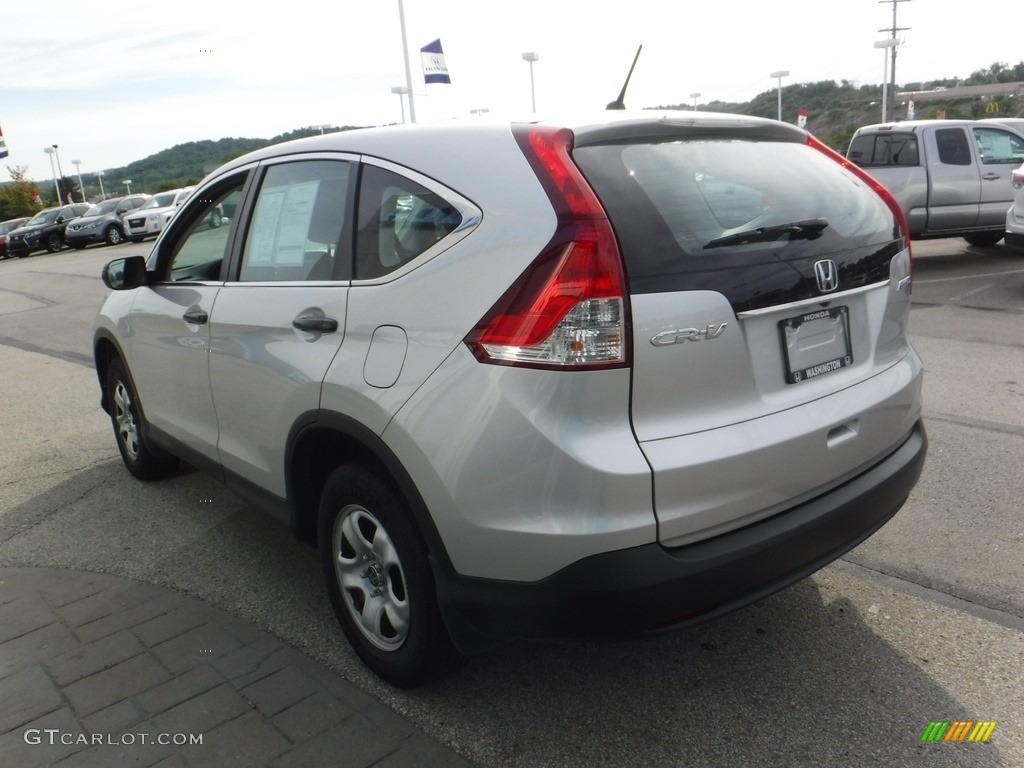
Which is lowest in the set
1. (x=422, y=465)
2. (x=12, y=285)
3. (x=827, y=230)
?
(x=12, y=285)

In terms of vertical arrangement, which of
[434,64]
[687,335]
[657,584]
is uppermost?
[434,64]

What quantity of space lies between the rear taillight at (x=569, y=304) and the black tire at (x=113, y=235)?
3229 centimetres

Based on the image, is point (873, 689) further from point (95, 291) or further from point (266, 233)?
point (95, 291)

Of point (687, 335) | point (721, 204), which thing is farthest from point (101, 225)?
point (687, 335)

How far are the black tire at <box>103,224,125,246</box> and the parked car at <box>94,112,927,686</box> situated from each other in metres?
31.1

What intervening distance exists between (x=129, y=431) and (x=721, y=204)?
3.79 m

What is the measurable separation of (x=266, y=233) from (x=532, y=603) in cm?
188

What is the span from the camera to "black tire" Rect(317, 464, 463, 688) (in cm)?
258

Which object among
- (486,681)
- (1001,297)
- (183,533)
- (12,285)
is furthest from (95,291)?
(486,681)

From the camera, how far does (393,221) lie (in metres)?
2.72

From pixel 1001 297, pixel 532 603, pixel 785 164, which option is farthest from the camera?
pixel 1001 297

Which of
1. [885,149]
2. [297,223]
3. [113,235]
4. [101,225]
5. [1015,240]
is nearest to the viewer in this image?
[297,223]

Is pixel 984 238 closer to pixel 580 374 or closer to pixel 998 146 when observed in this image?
pixel 998 146

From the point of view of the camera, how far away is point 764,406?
7.86ft
